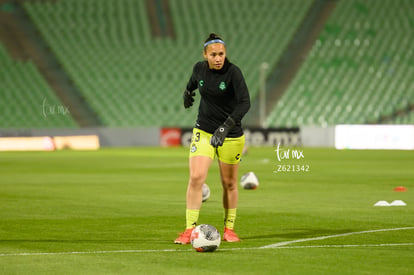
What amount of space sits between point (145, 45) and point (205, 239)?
142 feet

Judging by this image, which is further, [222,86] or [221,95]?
[221,95]

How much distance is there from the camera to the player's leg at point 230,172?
9422 millimetres

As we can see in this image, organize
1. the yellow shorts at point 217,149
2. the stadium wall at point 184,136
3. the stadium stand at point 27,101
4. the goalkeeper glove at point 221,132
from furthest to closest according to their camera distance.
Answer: the stadium wall at point 184,136 < the stadium stand at point 27,101 < the yellow shorts at point 217,149 < the goalkeeper glove at point 221,132

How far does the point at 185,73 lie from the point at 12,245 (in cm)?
4080

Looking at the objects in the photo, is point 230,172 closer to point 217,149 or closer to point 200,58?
point 217,149

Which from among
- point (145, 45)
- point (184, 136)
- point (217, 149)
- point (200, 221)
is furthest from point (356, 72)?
point (217, 149)

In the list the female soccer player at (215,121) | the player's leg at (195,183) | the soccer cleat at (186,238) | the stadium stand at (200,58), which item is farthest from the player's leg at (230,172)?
the stadium stand at (200,58)

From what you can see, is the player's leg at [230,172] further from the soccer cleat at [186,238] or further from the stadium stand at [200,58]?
the stadium stand at [200,58]

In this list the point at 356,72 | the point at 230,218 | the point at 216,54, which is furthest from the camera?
the point at 356,72

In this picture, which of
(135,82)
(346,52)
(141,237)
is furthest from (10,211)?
(346,52)

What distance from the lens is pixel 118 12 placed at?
51906mm

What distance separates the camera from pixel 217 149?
9.46 metres

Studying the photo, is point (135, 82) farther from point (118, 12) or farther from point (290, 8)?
point (290, 8)

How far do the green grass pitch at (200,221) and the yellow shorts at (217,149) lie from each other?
3.28 ft
